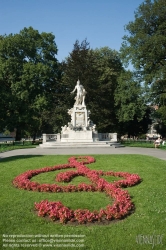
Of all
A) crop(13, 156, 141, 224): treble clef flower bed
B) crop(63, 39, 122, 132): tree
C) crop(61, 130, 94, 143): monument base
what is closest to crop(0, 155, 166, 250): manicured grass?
crop(13, 156, 141, 224): treble clef flower bed

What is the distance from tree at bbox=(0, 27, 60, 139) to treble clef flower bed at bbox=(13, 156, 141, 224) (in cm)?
2321

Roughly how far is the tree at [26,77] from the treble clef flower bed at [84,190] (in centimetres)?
2321

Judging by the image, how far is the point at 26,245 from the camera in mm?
4938

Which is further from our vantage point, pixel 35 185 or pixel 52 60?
pixel 52 60

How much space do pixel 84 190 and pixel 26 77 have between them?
30122mm

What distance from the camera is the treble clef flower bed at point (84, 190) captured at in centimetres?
597

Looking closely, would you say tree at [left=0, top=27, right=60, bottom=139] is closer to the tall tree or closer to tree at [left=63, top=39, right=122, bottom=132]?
tree at [left=63, top=39, right=122, bottom=132]

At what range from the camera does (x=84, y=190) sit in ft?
27.9

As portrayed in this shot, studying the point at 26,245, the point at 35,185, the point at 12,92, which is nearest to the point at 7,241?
the point at 26,245

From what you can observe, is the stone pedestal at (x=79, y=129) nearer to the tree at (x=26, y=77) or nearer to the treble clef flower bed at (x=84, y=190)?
the tree at (x=26, y=77)

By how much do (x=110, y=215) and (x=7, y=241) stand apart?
91.5 inches

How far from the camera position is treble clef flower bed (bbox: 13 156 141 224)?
235 inches

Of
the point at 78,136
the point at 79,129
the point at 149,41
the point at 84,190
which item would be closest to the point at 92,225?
the point at 84,190

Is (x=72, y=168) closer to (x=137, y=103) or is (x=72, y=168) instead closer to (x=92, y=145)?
(x=92, y=145)
